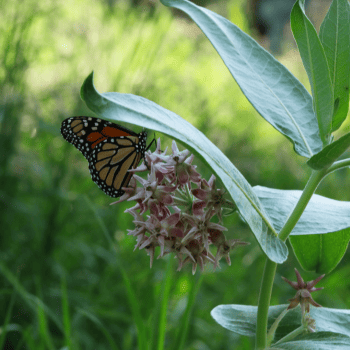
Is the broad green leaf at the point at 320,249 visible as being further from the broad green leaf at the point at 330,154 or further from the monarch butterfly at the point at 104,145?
the monarch butterfly at the point at 104,145

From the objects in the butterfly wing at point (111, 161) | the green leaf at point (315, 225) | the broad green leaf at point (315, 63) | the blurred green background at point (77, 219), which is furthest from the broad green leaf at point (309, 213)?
the blurred green background at point (77, 219)

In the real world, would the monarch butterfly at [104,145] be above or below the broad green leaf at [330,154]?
below

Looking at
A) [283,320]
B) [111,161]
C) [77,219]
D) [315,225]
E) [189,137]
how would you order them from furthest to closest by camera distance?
[77,219] → [111,161] → [283,320] → [315,225] → [189,137]

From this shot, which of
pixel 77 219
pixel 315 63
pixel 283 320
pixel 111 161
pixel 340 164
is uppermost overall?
pixel 315 63

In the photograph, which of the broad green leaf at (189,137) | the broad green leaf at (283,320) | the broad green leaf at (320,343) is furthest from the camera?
the broad green leaf at (283,320)

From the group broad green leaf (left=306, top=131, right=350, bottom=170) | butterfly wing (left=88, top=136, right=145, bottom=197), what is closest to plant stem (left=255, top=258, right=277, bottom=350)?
broad green leaf (left=306, top=131, right=350, bottom=170)

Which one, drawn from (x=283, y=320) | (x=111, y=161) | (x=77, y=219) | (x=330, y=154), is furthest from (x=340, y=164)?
(x=77, y=219)

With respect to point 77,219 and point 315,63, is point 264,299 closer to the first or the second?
point 315,63
